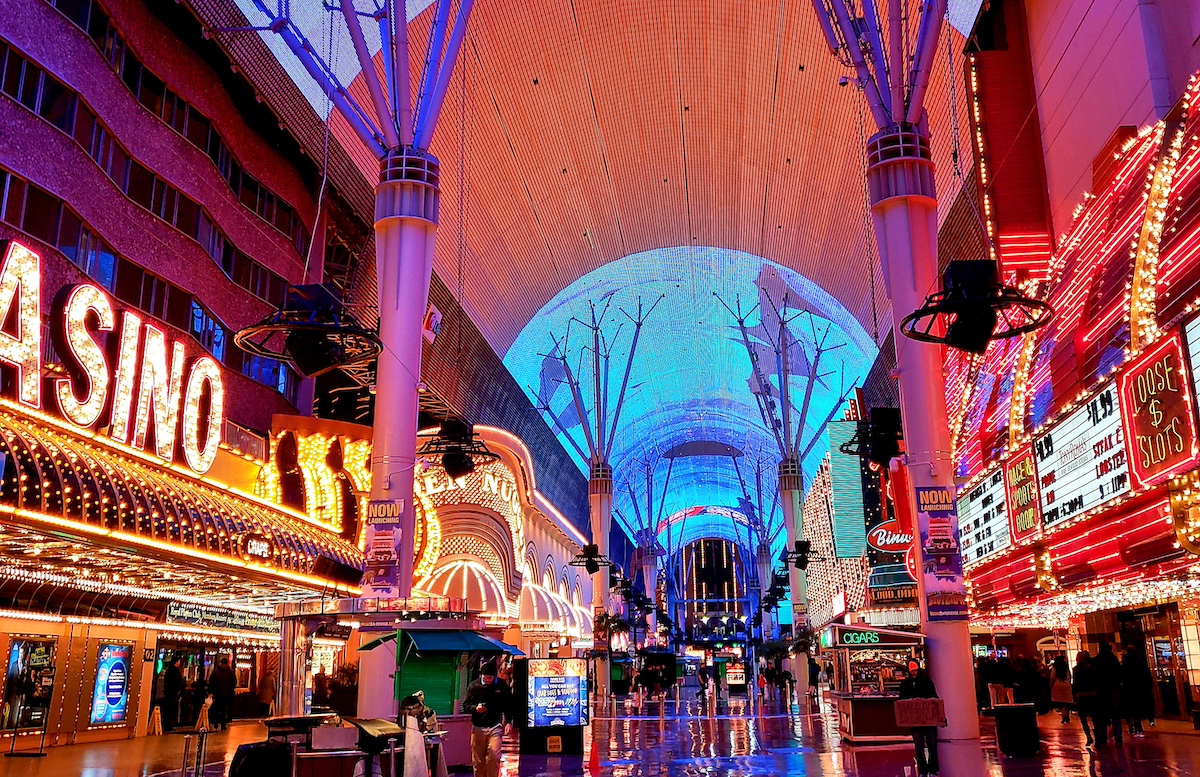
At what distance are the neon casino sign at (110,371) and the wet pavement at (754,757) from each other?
4.92 metres

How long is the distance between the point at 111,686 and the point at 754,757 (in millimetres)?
13093

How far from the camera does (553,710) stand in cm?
1778

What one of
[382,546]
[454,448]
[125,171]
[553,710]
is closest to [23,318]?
[125,171]

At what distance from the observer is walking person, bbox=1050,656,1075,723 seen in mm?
23484

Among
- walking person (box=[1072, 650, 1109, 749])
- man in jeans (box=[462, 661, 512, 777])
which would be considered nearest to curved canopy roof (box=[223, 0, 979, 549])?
walking person (box=[1072, 650, 1109, 749])

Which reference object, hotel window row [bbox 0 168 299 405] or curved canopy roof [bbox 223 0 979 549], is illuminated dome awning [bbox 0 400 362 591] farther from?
curved canopy roof [bbox 223 0 979 549]

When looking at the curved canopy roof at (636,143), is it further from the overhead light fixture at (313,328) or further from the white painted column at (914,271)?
the overhead light fixture at (313,328)

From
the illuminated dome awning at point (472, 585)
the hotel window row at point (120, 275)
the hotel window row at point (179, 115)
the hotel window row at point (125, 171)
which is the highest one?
the hotel window row at point (179, 115)

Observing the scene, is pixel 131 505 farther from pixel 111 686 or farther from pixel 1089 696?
pixel 1089 696

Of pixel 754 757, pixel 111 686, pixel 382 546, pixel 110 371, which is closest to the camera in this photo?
pixel 110 371

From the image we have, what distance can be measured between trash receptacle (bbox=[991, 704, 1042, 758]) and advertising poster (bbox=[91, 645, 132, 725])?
16.7 metres

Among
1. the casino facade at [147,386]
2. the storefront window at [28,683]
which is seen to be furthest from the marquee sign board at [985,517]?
the storefront window at [28,683]

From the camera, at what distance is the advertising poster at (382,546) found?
1814 centimetres

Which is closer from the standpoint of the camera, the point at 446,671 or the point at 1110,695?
the point at 1110,695
